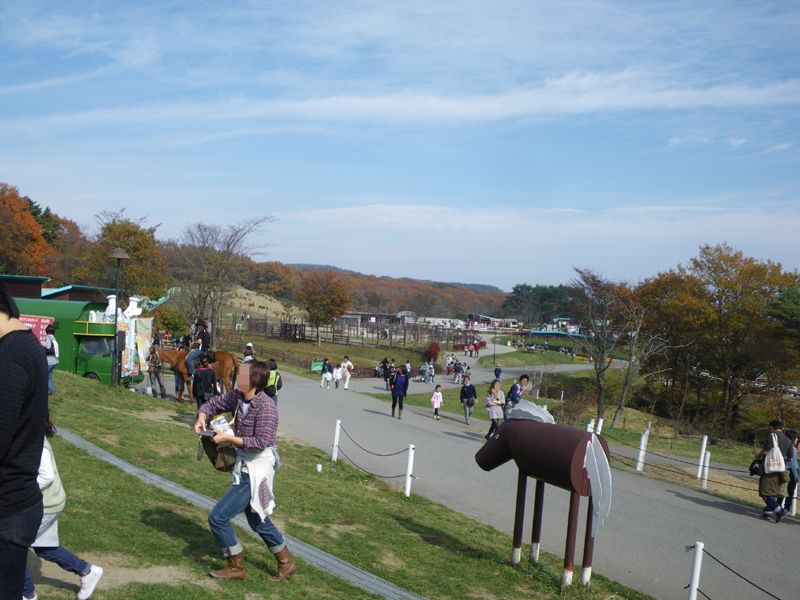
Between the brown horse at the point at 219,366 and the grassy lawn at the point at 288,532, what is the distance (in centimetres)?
384

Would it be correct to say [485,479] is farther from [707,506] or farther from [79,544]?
[79,544]

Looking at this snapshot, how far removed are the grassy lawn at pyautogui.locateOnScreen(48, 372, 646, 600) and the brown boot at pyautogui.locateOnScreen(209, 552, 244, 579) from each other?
0.07 metres

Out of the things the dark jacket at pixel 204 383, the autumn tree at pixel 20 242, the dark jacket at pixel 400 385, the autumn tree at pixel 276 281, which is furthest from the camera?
the autumn tree at pixel 276 281

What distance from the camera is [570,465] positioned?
5.82 meters

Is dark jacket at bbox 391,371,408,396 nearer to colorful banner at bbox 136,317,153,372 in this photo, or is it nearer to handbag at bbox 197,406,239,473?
colorful banner at bbox 136,317,153,372

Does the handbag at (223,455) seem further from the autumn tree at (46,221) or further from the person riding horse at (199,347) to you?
the autumn tree at (46,221)

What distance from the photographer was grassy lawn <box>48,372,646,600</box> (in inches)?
193

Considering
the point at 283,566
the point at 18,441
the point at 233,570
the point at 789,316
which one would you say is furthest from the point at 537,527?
the point at 789,316

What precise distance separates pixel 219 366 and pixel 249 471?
1047 cm

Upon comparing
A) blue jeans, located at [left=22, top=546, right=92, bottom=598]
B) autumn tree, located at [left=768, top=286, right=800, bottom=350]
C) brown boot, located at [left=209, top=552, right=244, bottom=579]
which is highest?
autumn tree, located at [left=768, top=286, right=800, bottom=350]

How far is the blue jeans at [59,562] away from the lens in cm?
369

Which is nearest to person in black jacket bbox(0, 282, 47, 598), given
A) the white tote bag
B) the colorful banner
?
the white tote bag

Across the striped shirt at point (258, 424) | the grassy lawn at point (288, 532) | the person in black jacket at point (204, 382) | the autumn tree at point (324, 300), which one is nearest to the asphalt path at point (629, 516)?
the grassy lawn at point (288, 532)

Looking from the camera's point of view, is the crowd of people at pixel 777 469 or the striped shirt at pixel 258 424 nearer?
the striped shirt at pixel 258 424
